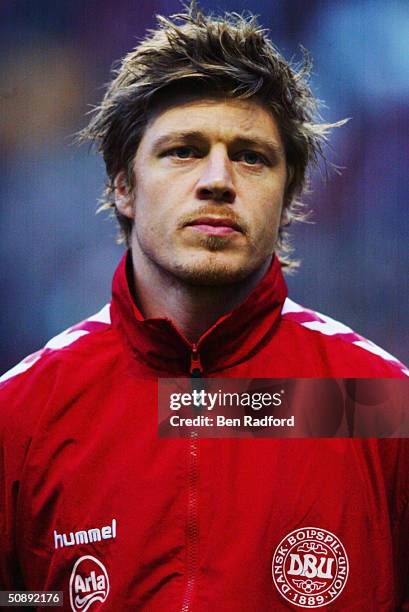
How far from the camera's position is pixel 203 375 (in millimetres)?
1574

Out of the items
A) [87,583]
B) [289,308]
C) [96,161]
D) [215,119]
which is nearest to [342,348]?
[289,308]

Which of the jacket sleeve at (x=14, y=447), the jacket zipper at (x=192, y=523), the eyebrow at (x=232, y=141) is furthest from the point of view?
the eyebrow at (x=232, y=141)

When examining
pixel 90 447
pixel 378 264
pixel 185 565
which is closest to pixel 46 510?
pixel 90 447

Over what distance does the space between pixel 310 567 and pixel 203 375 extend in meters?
0.38

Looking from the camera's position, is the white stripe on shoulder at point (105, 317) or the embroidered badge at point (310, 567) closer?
the embroidered badge at point (310, 567)

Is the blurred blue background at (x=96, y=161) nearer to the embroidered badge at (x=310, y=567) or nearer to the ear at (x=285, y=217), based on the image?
the ear at (x=285, y=217)

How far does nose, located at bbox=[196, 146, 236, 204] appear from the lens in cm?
158

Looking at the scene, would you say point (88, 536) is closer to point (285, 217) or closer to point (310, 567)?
point (310, 567)

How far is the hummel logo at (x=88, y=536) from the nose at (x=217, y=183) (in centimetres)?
60

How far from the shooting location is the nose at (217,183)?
158 cm

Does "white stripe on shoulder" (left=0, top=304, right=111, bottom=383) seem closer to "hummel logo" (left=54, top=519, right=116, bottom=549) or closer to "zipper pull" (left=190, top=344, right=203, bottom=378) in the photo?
"zipper pull" (left=190, top=344, right=203, bottom=378)

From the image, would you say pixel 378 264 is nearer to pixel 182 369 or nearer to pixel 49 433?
pixel 182 369

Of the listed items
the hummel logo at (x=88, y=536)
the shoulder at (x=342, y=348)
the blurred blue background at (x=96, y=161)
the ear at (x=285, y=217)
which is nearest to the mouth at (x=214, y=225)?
the shoulder at (x=342, y=348)

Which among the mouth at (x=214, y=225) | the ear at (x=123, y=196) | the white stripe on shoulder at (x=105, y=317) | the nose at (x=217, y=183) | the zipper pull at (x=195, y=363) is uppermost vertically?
the ear at (x=123, y=196)
